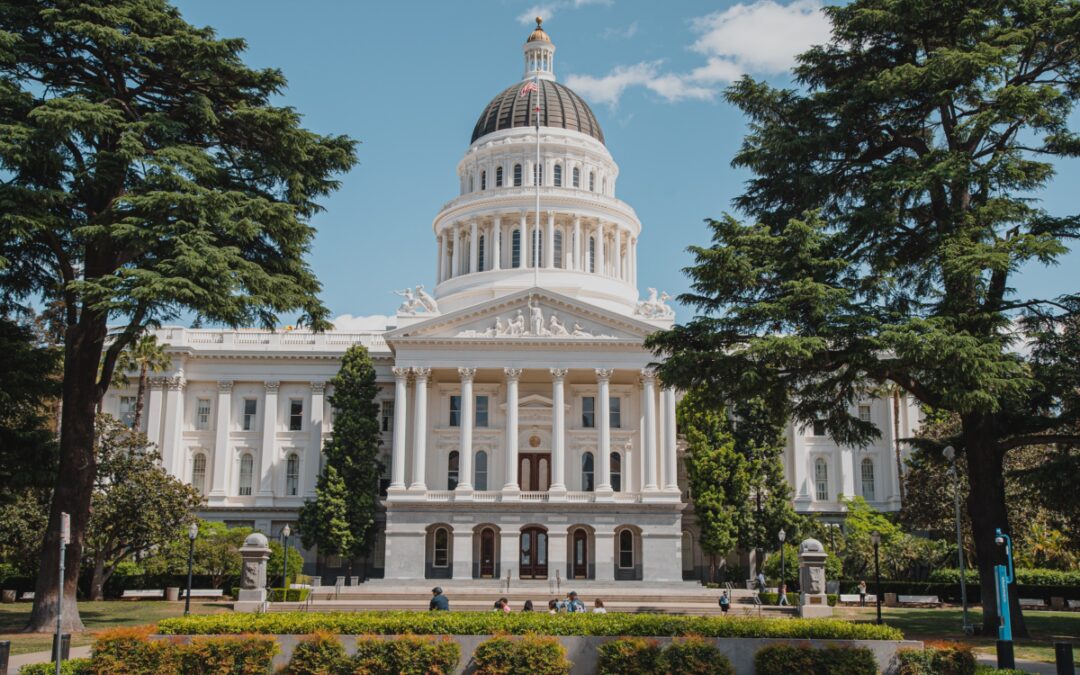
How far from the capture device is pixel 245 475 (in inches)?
2675

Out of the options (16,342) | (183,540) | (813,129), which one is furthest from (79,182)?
(183,540)

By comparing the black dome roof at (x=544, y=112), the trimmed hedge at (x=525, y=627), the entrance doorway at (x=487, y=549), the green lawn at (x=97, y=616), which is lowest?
the green lawn at (x=97, y=616)

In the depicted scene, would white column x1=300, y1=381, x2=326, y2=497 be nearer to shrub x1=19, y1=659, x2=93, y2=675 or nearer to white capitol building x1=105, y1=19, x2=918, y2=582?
white capitol building x1=105, y1=19, x2=918, y2=582

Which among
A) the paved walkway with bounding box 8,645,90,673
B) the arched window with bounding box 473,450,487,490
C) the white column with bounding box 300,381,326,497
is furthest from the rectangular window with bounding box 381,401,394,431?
the paved walkway with bounding box 8,645,90,673

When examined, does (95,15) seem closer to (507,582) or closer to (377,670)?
(377,670)

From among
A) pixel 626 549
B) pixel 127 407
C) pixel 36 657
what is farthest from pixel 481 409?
pixel 36 657

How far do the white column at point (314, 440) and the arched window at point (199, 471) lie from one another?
21.8 feet

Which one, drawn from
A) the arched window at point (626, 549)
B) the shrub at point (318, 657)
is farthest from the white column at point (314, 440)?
the shrub at point (318, 657)

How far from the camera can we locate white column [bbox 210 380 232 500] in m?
66.6

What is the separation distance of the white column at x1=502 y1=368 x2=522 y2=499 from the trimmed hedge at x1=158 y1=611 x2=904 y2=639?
37829mm

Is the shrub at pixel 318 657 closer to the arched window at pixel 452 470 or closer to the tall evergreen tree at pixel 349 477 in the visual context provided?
the tall evergreen tree at pixel 349 477

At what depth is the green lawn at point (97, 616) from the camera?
27.5 metres

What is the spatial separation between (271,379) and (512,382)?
18.3m

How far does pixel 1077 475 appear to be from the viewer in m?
29.6
